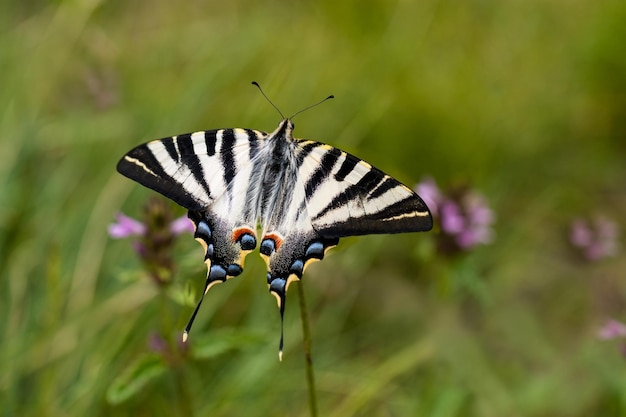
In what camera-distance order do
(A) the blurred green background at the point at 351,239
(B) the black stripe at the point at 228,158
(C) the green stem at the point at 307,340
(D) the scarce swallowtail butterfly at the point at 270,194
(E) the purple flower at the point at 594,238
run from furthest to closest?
(E) the purple flower at the point at 594,238
(A) the blurred green background at the point at 351,239
(B) the black stripe at the point at 228,158
(D) the scarce swallowtail butterfly at the point at 270,194
(C) the green stem at the point at 307,340

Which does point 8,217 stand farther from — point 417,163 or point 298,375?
point 417,163

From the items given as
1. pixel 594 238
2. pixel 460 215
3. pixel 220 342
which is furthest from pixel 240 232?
pixel 594 238

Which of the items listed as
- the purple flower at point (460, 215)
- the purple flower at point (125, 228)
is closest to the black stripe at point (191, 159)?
the purple flower at point (125, 228)

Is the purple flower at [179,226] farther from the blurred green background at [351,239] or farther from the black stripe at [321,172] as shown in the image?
the black stripe at [321,172]

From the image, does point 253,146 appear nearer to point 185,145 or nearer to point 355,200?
point 185,145

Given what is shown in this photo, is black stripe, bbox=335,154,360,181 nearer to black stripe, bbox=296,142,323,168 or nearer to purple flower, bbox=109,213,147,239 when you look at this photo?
black stripe, bbox=296,142,323,168

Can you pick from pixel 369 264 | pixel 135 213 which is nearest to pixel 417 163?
pixel 369 264
